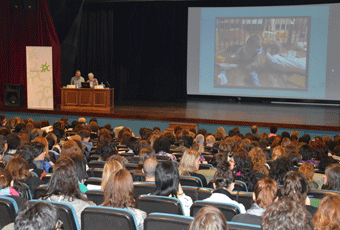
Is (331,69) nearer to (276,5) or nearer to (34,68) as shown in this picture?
(276,5)

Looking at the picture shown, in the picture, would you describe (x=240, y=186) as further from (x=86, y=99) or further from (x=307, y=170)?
(x=86, y=99)

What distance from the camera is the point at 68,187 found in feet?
9.50

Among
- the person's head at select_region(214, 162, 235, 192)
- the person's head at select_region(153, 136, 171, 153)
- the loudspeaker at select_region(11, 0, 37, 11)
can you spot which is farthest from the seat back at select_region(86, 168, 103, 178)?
the loudspeaker at select_region(11, 0, 37, 11)

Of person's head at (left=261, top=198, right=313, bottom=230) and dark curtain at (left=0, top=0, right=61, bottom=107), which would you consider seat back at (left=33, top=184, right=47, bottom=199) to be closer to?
person's head at (left=261, top=198, right=313, bottom=230)

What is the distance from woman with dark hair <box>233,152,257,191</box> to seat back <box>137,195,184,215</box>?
1.54 m

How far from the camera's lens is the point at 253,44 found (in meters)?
14.2

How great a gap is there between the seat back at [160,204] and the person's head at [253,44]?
12.2m

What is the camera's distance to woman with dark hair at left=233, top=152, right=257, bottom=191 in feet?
13.3

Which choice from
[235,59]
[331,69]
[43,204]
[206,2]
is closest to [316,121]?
[331,69]

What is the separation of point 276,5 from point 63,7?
7.41 m

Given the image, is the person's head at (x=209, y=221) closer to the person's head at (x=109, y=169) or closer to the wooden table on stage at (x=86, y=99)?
the person's head at (x=109, y=169)

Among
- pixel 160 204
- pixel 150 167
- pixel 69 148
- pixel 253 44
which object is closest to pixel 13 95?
pixel 69 148

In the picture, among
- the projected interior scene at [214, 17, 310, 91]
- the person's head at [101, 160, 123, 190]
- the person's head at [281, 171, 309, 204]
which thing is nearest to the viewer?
the person's head at [281, 171, 309, 204]

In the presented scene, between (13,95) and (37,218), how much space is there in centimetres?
1114
